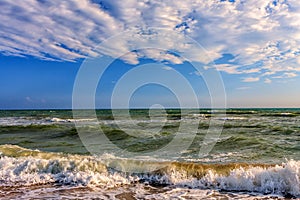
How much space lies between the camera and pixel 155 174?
8.81 metres

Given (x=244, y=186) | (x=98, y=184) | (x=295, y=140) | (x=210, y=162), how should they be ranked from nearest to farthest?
(x=244, y=186), (x=98, y=184), (x=210, y=162), (x=295, y=140)

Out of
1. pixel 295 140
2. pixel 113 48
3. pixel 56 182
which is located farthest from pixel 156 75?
pixel 295 140

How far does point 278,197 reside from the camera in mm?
6867

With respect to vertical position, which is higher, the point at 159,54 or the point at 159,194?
the point at 159,54

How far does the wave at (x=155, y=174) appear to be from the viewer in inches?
297

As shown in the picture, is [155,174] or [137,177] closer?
[137,177]

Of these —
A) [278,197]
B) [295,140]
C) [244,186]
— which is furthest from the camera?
[295,140]

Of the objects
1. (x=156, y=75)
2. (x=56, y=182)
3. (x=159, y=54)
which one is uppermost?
(x=159, y=54)

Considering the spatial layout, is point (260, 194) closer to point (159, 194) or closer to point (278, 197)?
point (278, 197)

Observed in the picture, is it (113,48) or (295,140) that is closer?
(113,48)

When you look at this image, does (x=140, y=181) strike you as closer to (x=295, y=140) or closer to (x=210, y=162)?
(x=210, y=162)

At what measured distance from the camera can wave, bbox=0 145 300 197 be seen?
7.54 meters

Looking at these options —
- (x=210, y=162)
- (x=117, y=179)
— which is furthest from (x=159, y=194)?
(x=210, y=162)

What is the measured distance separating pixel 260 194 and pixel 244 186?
1.69 feet
